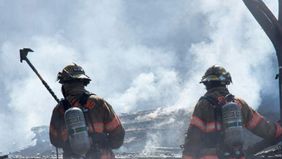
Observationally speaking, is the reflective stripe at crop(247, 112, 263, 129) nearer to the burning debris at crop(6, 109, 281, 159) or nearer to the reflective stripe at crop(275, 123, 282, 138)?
the reflective stripe at crop(275, 123, 282, 138)

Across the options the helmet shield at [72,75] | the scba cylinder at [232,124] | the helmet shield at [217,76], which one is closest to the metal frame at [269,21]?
the helmet shield at [217,76]

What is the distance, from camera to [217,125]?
16.7ft

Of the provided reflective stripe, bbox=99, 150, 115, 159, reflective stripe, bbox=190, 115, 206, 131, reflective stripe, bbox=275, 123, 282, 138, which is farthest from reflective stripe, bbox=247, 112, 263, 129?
reflective stripe, bbox=99, 150, 115, 159

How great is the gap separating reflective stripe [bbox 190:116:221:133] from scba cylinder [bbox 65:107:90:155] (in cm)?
123

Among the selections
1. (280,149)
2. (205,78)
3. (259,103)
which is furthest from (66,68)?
(259,103)

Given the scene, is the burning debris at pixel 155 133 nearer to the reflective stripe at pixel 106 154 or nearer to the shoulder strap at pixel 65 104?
the reflective stripe at pixel 106 154

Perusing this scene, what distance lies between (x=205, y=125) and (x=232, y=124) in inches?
14.7

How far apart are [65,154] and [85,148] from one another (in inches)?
21.1

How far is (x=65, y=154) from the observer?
17.3ft

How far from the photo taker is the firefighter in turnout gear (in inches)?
193

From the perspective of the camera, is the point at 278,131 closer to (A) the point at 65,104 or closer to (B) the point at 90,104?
(B) the point at 90,104

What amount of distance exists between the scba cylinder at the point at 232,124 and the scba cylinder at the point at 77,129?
1.50 meters

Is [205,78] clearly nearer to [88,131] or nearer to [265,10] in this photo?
[88,131]

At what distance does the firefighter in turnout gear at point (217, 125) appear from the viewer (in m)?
4.90
